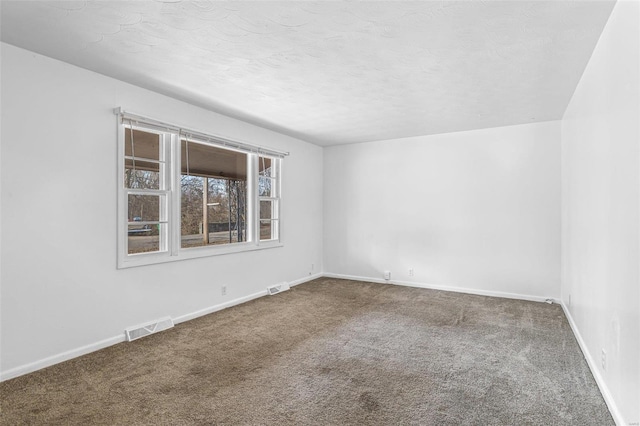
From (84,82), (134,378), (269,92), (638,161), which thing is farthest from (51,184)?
(638,161)

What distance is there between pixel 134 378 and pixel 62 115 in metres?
2.22

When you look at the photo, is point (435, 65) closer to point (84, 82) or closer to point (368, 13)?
point (368, 13)

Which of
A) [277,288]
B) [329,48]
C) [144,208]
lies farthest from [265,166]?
[329,48]

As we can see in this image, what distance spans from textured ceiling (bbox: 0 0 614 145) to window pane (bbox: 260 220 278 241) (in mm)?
1844

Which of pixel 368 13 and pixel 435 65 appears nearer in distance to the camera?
pixel 368 13

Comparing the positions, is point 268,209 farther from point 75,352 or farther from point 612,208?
point 612,208

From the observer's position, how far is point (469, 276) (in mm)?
5363

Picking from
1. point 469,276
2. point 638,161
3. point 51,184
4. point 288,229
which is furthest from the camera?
point 288,229

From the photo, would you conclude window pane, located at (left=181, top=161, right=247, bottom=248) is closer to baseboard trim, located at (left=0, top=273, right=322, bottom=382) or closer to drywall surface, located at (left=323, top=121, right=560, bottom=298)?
baseboard trim, located at (left=0, top=273, right=322, bottom=382)

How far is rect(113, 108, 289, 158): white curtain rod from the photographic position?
11.2 ft

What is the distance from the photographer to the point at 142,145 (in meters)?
3.67

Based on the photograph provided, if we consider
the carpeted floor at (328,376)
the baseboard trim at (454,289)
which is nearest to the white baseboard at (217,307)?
the carpeted floor at (328,376)

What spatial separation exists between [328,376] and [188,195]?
2.62m

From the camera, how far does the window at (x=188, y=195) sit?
11.6ft
